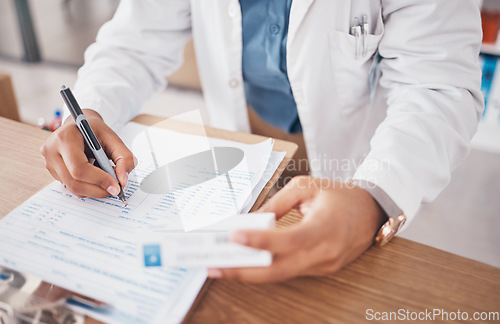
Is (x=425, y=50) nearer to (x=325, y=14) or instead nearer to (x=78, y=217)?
(x=325, y=14)

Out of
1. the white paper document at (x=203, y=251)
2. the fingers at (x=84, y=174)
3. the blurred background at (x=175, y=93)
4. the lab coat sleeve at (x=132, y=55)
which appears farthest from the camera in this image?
the blurred background at (x=175, y=93)

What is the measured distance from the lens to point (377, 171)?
0.51m

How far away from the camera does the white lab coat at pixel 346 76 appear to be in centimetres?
56

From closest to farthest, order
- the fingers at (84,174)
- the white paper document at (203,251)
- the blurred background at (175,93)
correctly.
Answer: the white paper document at (203,251), the fingers at (84,174), the blurred background at (175,93)

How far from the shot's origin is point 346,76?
0.85 meters

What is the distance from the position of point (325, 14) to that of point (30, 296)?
0.69 metres

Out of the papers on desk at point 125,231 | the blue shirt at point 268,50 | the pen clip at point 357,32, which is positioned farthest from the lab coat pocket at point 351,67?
the papers on desk at point 125,231

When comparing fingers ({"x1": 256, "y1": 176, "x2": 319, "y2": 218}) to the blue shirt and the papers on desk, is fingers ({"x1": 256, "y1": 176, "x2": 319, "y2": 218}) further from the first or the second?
the blue shirt

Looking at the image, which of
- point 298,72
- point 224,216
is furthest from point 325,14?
point 224,216

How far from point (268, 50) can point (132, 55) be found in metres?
0.30

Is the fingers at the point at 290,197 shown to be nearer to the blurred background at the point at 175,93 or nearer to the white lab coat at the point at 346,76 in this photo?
the white lab coat at the point at 346,76

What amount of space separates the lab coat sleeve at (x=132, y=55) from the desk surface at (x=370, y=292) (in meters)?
0.44

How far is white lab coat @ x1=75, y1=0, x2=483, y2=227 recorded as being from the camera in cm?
56

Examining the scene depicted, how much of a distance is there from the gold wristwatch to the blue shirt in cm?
48
